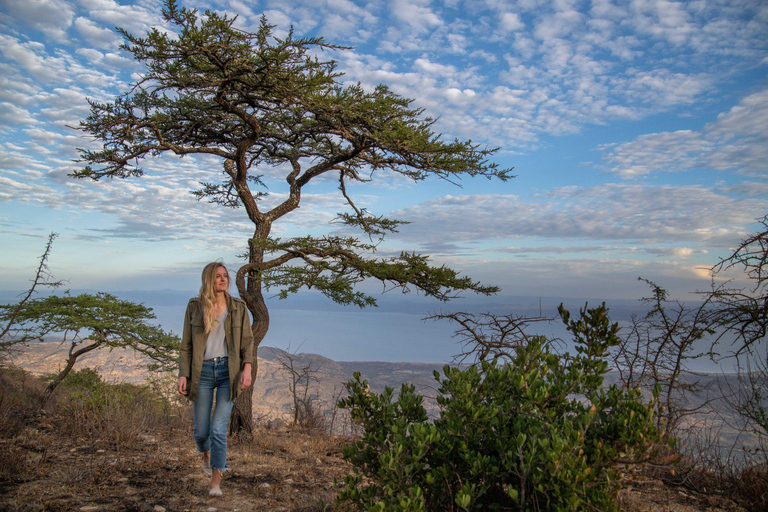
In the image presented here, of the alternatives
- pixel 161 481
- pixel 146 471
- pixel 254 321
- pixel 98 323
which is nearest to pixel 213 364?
pixel 161 481

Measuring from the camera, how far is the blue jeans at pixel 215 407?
4.42 m

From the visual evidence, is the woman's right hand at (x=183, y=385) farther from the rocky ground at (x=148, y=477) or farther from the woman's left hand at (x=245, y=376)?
the rocky ground at (x=148, y=477)

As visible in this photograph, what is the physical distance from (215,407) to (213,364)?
0.41m

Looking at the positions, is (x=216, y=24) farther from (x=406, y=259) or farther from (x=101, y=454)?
(x=101, y=454)

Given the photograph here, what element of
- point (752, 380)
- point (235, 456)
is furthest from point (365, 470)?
point (752, 380)

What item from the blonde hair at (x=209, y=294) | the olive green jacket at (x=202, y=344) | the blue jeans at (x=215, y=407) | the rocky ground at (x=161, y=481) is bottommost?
the rocky ground at (x=161, y=481)

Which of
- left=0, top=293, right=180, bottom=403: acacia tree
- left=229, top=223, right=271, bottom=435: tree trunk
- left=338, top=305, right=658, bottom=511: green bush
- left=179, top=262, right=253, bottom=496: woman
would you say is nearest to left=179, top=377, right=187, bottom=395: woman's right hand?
left=179, top=262, right=253, bottom=496: woman

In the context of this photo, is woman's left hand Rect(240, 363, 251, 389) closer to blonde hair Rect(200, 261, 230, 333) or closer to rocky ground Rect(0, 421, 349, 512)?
blonde hair Rect(200, 261, 230, 333)

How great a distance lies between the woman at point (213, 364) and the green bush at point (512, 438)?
1903 mm

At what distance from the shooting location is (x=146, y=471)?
16.9ft

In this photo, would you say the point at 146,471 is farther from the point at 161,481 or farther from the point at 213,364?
the point at 213,364

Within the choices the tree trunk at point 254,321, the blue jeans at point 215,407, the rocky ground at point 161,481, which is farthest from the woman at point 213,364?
the tree trunk at point 254,321

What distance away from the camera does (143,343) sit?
10.8 metres

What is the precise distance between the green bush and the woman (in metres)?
1.90
